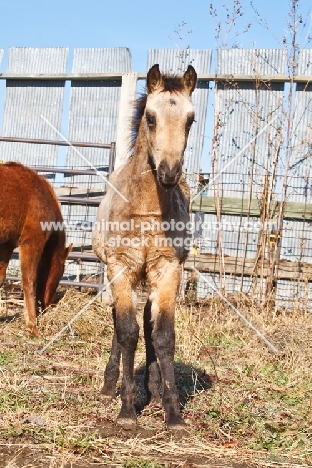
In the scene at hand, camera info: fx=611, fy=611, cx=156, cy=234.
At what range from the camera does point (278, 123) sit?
827 cm

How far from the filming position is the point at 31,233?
728 centimetres

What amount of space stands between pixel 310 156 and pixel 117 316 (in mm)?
4882

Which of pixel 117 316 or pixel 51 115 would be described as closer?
pixel 117 316

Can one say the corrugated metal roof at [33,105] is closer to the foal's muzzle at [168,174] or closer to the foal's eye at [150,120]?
the foal's eye at [150,120]

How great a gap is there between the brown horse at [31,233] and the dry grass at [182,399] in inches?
17.0

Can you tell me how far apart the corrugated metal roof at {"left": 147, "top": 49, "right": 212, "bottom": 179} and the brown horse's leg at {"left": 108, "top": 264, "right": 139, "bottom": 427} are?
449 centimetres

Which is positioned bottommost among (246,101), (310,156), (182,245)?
(182,245)

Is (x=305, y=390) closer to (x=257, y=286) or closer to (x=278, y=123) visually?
(x=257, y=286)

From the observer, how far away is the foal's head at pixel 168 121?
3.66m

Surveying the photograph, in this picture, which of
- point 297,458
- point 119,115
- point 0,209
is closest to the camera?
point 297,458

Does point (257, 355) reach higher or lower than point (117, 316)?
lower

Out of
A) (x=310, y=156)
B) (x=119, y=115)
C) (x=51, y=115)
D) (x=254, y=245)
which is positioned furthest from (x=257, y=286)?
(x=51, y=115)

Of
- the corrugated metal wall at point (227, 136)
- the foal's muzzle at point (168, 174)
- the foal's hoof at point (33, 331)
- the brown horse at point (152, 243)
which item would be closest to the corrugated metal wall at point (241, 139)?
the corrugated metal wall at point (227, 136)

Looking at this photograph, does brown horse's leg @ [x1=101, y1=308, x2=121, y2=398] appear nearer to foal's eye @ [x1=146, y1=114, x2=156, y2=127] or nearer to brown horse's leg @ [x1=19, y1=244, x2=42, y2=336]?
foal's eye @ [x1=146, y1=114, x2=156, y2=127]
